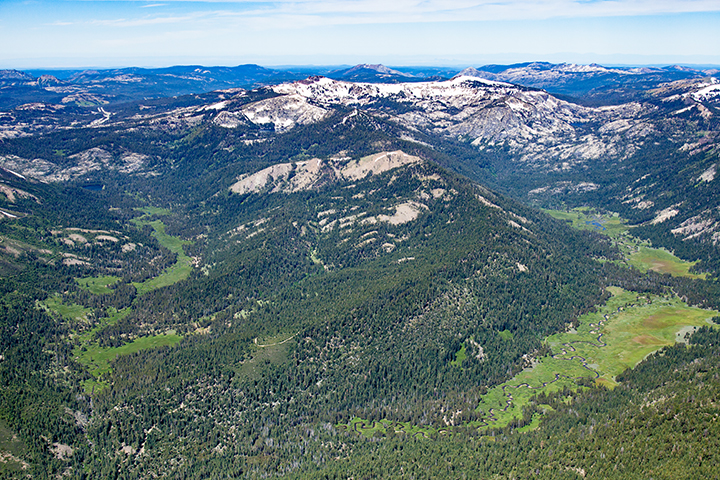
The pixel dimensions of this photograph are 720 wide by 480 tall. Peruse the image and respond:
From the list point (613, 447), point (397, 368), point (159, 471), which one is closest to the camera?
point (613, 447)

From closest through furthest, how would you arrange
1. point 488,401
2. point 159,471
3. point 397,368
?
point 159,471
point 488,401
point 397,368

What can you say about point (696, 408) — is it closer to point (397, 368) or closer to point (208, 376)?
point (397, 368)

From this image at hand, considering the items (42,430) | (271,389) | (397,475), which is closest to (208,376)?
(271,389)

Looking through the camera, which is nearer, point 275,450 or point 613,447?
point 613,447

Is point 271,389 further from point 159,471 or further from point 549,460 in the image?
point 549,460

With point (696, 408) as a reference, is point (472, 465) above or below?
below

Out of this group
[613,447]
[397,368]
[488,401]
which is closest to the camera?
[613,447]

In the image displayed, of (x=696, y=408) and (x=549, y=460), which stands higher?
(x=696, y=408)

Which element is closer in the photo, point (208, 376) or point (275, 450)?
point (275, 450)

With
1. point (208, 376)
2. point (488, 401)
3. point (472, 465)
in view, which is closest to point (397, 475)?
point (472, 465)
